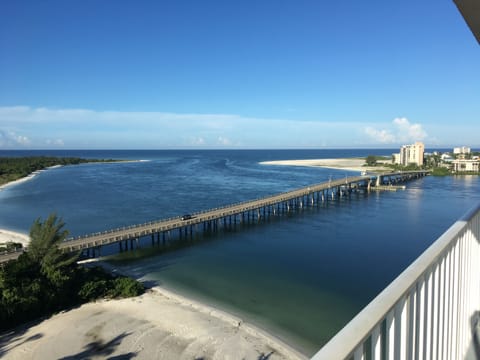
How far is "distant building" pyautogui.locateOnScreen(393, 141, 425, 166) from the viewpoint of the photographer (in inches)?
4299

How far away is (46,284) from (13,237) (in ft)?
58.3

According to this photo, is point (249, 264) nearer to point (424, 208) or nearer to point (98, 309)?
point (98, 309)

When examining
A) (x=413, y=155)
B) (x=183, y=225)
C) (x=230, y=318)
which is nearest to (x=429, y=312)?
(x=230, y=318)

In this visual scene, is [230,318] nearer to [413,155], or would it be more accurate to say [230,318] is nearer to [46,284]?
[46,284]

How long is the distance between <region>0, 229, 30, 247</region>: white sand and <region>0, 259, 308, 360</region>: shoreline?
16959 millimetres

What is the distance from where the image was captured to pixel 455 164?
3856 inches

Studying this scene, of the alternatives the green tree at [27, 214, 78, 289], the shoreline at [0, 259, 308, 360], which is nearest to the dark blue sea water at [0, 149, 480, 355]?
the shoreline at [0, 259, 308, 360]

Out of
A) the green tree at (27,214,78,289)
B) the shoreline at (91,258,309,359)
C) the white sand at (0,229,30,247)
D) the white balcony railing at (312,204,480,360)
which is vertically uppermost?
the white balcony railing at (312,204,480,360)

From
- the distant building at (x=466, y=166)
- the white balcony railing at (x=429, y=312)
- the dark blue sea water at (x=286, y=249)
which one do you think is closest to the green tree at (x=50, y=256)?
the dark blue sea water at (x=286, y=249)

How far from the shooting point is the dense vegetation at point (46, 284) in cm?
1619

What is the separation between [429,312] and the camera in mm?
1999

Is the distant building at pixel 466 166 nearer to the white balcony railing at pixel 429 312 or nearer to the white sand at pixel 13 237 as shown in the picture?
the white sand at pixel 13 237

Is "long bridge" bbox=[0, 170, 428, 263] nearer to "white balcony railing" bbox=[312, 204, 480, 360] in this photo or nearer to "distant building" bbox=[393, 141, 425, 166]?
"white balcony railing" bbox=[312, 204, 480, 360]

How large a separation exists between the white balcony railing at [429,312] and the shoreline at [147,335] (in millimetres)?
12397
